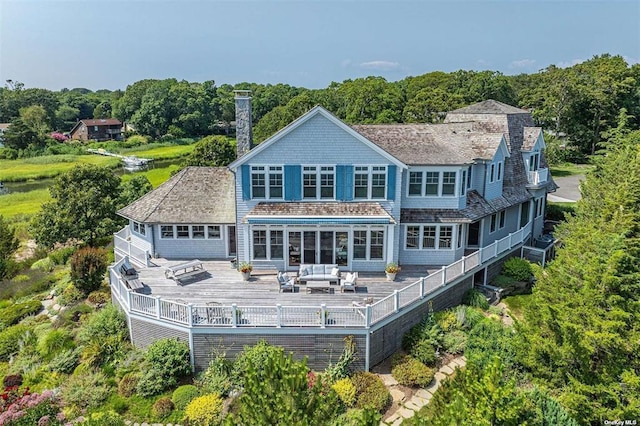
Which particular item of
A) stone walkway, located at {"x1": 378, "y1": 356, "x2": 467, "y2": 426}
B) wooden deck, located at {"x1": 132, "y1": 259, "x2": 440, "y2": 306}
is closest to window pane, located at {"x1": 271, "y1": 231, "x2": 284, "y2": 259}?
wooden deck, located at {"x1": 132, "y1": 259, "x2": 440, "y2": 306}

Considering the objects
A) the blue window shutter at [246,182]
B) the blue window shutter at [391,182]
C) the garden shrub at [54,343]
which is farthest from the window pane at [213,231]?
the blue window shutter at [391,182]

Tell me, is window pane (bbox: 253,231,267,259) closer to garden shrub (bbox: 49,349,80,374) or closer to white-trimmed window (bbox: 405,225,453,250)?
white-trimmed window (bbox: 405,225,453,250)

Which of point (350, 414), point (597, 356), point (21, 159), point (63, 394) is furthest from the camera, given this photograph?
point (21, 159)

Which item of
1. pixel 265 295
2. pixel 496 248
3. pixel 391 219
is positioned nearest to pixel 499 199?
pixel 496 248

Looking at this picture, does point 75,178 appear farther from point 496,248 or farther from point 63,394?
point 496,248

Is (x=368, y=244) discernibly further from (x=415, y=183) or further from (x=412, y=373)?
(x=412, y=373)

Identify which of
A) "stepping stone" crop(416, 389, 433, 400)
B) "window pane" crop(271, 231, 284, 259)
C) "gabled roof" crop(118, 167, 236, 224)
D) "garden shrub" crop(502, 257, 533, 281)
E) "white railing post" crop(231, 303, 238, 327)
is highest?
"gabled roof" crop(118, 167, 236, 224)

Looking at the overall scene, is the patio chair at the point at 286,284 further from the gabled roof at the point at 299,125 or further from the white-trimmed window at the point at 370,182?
the gabled roof at the point at 299,125
